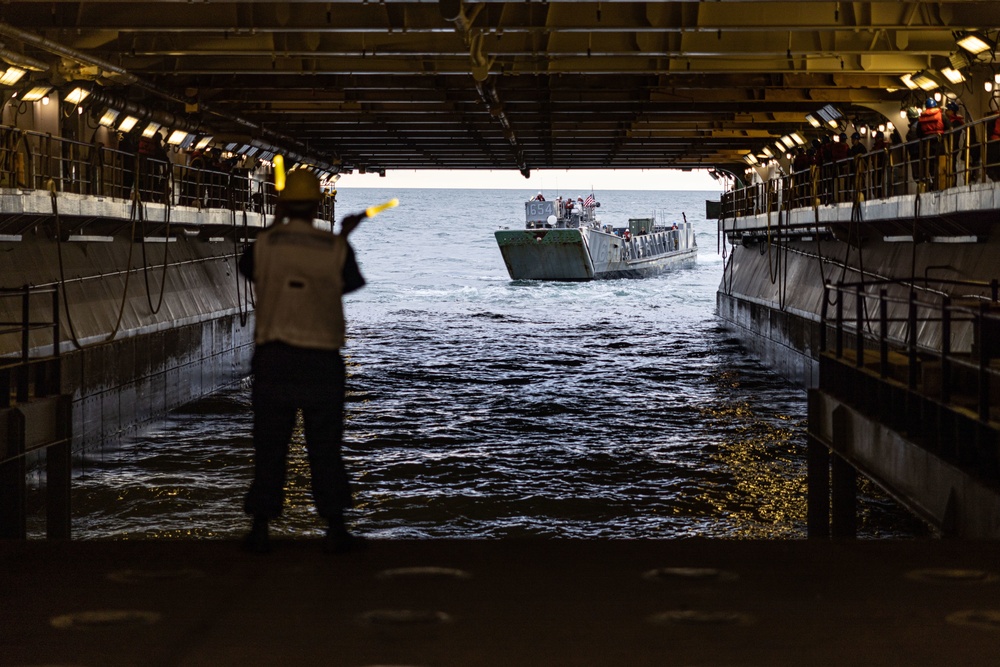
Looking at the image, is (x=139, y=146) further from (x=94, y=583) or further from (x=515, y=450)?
(x=94, y=583)

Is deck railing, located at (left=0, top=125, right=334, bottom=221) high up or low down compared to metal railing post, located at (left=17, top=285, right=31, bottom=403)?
up

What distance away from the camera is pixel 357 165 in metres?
43.3

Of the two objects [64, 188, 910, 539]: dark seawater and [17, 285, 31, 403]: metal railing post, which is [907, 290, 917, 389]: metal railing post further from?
[17, 285, 31, 403]: metal railing post

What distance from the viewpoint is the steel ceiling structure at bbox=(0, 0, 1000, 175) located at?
615 inches

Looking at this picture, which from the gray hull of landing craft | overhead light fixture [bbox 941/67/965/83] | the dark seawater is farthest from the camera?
the gray hull of landing craft

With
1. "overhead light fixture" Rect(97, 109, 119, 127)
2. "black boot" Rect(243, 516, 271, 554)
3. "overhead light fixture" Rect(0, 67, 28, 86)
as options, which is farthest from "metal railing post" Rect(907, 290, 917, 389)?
"overhead light fixture" Rect(97, 109, 119, 127)

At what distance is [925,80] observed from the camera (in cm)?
2017

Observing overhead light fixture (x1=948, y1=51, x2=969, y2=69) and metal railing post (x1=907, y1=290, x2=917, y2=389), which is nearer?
metal railing post (x1=907, y1=290, x2=917, y2=389)

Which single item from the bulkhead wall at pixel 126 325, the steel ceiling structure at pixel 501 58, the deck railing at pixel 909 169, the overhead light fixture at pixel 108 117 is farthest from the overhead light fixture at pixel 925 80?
the overhead light fixture at pixel 108 117

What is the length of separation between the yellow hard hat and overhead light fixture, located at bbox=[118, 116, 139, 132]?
19.8m

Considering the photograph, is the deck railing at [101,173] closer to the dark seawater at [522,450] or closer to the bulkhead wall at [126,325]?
the bulkhead wall at [126,325]

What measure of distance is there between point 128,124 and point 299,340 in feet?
66.9

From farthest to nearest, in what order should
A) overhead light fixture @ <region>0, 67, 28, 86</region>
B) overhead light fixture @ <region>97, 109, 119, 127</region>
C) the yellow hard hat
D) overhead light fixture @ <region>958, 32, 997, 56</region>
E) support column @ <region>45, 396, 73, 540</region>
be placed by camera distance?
overhead light fixture @ <region>97, 109, 119, 127</region> → overhead light fixture @ <region>0, 67, 28, 86</region> → overhead light fixture @ <region>958, 32, 997, 56</region> → support column @ <region>45, 396, 73, 540</region> → the yellow hard hat

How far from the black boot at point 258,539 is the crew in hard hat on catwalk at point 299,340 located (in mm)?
110
